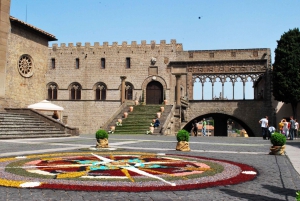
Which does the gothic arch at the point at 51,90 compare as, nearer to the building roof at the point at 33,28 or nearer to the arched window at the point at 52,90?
the arched window at the point at 52,90

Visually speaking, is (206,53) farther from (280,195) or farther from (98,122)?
(280,195)

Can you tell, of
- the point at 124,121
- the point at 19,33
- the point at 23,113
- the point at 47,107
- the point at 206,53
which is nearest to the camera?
the point at 23,113

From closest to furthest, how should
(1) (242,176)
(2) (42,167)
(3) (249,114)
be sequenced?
(1) (242,176), (2) (42,167), (3) (249,114)

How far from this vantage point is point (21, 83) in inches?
1103

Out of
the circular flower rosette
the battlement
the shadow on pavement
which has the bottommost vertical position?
the shadow on pavement

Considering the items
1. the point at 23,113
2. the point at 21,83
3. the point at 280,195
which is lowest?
→ the point at 280,195

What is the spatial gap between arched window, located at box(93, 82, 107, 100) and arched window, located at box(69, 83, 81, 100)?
2435mm

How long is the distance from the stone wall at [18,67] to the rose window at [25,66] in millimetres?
190

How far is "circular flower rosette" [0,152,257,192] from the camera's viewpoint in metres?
5.52

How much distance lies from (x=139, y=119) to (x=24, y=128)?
12.7 meters

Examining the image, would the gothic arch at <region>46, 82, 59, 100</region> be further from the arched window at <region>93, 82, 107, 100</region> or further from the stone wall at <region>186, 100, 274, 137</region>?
the stone wall at <region>186, 100, 274, 137</region>

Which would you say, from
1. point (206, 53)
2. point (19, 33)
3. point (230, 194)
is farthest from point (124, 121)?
point (230, 194)

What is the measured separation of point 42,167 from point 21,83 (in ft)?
73.4

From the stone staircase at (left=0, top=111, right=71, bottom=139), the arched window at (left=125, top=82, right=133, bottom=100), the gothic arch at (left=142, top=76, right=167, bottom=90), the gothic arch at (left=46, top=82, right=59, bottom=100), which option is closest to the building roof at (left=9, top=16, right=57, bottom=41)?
the stone staircase at (left=0, top=111, right=71, bottom=139)
